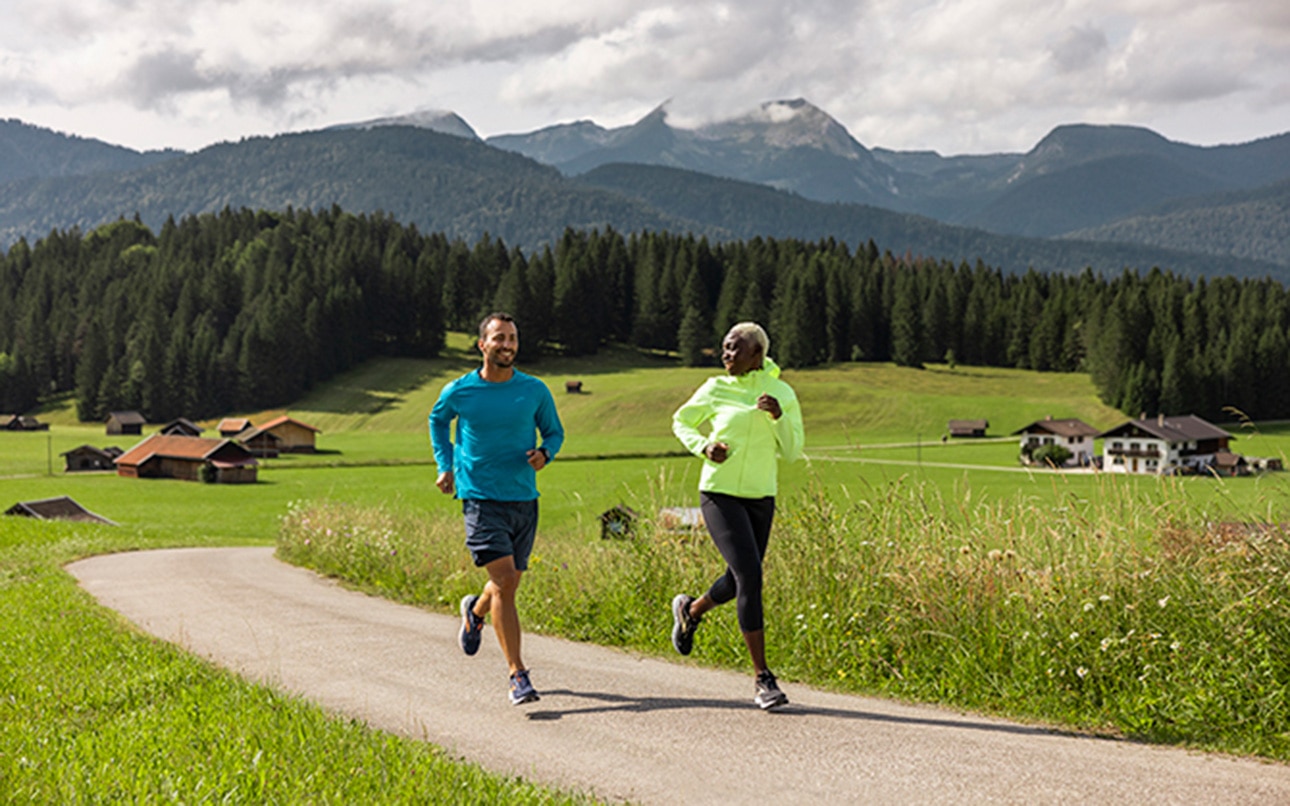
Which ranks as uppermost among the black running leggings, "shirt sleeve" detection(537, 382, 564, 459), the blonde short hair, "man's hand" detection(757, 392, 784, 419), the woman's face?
the blonde short hair

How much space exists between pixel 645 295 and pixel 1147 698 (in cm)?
13677

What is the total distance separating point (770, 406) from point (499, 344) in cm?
199

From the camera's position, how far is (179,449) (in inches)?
2869

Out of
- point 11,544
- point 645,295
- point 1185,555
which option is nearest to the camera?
point 1185,555

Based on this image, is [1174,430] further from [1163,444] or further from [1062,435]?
[1062,435]

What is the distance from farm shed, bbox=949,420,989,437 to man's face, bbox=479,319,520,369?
96730mm

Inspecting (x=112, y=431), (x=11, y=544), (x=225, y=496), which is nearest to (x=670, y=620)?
(x=11, y=544)

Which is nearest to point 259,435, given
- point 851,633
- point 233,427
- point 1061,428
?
point 233,427

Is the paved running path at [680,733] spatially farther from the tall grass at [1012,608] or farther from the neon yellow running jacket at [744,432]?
the neon yellow running jacket at [744,432]

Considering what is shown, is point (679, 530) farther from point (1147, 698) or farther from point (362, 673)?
point (1147, 698)

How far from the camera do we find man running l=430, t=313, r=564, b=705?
720 centimetres

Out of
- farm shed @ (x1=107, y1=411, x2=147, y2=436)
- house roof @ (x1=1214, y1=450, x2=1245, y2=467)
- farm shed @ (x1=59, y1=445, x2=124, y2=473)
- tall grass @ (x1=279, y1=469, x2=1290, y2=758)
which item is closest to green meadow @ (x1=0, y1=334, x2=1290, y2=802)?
tall grass @ (x1=279, y1=469, x2=1290, y2=758)

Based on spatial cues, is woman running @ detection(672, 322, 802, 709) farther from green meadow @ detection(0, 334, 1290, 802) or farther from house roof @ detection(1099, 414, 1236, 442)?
house roof @ detection(1099, 414, 1236, 442)

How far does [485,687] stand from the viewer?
739 cm
